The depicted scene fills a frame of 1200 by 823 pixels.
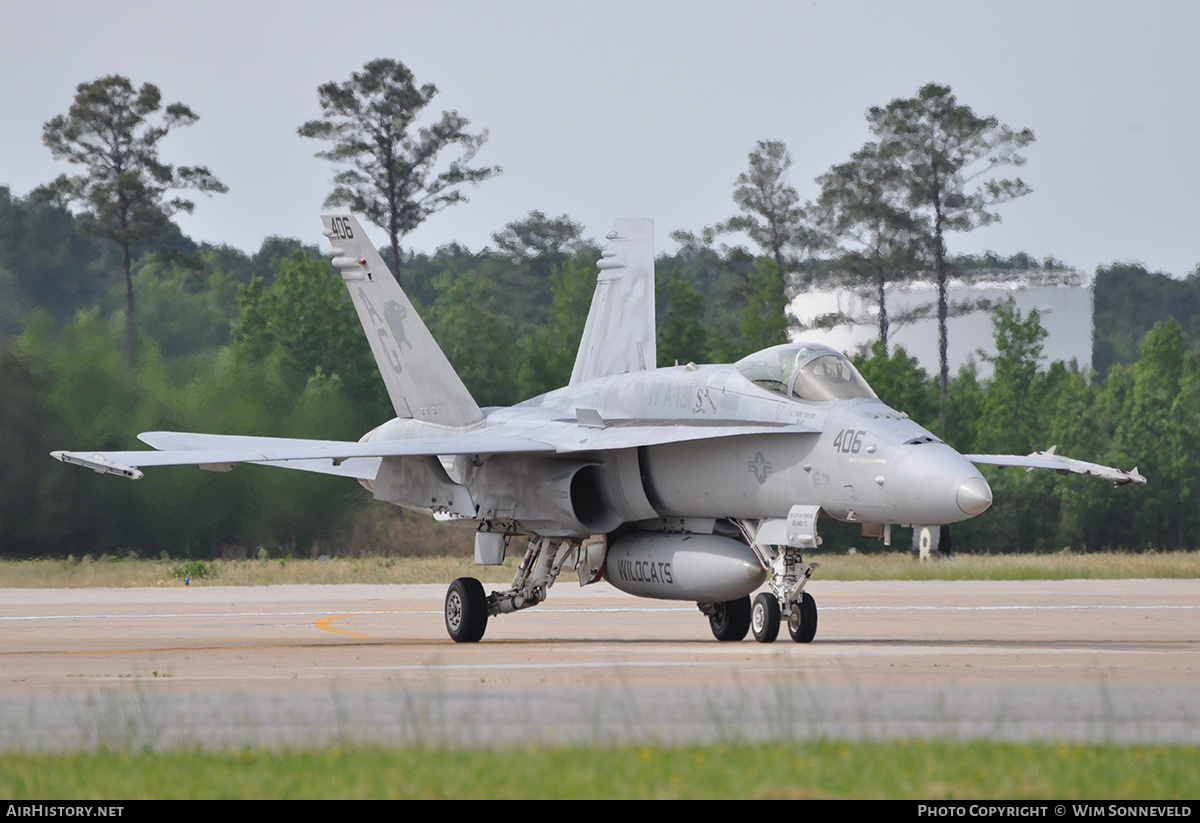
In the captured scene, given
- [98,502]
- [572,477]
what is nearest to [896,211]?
[98,502]

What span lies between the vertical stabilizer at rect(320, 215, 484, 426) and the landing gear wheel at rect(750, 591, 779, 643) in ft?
17.1

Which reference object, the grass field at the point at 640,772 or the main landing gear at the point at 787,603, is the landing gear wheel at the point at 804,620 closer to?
the main landing gear at the point at 787,603

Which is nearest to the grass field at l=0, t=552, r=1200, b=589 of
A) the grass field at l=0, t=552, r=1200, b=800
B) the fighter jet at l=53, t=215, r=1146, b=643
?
the fighter jet at l=53, t=215, r=1146, b=643

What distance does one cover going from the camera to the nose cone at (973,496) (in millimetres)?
13766

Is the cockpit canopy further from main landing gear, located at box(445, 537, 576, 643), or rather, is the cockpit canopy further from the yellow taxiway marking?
the yellow taxiway marking

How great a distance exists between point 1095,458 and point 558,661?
46.2m

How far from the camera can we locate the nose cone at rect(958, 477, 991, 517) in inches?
542

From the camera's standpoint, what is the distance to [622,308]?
21.6 metres

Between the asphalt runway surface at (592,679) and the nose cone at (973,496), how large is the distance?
1316mm

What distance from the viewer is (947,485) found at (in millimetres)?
13938

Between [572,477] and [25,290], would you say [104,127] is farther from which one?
[572,477]

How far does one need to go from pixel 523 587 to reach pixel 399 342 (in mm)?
3697

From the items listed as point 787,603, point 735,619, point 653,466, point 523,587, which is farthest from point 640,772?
point 523,587

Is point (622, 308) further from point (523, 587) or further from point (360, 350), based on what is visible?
point (360, 350)
